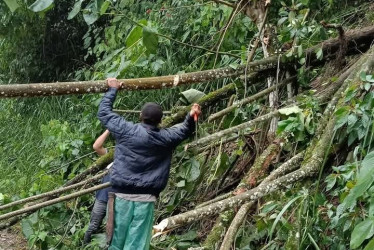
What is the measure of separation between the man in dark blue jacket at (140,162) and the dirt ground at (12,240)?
2.06 m


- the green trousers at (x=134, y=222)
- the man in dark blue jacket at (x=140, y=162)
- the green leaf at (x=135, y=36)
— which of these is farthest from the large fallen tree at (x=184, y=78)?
the green trousers at (x=134, y=222)

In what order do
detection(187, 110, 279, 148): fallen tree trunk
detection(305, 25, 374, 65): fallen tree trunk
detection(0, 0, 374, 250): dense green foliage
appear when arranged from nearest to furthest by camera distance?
1. detection(0, 0, 374, 250): dense green foliage
2. detection(187, 110, 279, 148): fallen tree trunk
3. detection(305, 25, 374, 65): fallen tree trunk

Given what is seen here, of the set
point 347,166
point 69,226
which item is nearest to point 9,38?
point 69,226

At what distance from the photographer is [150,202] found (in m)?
4.07

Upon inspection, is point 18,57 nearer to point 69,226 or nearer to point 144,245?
point 69,226

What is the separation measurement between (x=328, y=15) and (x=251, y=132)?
1910 mm

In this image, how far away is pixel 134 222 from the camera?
410 cm

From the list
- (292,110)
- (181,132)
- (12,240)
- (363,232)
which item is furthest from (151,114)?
(12,240)

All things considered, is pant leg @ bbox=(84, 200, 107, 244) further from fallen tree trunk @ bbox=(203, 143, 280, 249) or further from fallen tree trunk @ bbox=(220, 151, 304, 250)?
fallen tree trunk @ bbox=(220, 151, 304, 250)

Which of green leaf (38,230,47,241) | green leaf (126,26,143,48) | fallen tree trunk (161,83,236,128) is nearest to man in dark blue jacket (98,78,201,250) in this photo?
fallen tree trunk (161,83,236,128)

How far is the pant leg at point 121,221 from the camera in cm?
405

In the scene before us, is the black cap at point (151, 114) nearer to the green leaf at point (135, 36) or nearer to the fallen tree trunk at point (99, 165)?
the green leaf at point (135, 36)

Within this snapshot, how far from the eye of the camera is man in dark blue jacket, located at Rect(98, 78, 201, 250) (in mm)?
3934

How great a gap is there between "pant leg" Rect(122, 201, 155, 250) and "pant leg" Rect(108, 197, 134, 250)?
0.03 meters
